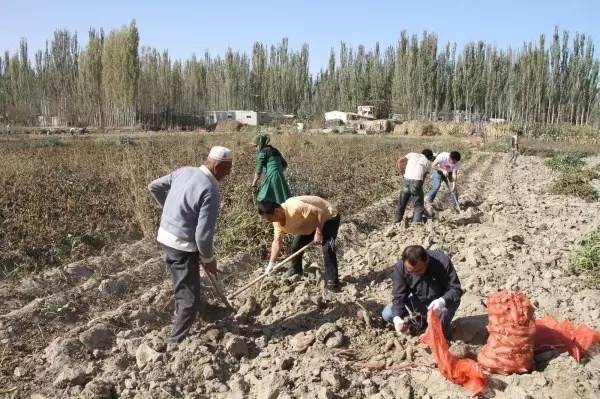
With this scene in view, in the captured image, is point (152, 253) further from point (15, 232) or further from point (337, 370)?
point (337, 370)

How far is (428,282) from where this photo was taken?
382 centimetres

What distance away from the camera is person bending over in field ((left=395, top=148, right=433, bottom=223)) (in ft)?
23.6

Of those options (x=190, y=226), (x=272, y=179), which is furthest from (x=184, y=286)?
(x=272, y=179)

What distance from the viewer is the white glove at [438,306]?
3.61 meters

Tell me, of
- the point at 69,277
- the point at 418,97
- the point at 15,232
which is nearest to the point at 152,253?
the point at 69,277

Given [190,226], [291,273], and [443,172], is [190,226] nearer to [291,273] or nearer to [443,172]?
[291,273]

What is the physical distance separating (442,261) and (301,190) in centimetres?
539

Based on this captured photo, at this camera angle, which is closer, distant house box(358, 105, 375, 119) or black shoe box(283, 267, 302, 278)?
black shoe box(283, 267, 302, 278)

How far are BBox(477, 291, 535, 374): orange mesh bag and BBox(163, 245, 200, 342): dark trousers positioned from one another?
2.00 metres

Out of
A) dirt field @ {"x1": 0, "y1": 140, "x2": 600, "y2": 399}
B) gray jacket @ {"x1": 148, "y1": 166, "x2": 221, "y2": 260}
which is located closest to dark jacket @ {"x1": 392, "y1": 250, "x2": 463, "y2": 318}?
dirt field @ {"x1": 0, "y1": 140, "x2": 600, "y2": 399}

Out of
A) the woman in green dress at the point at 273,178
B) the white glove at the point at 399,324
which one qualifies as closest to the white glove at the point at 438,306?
the white glove at the point at 399,324

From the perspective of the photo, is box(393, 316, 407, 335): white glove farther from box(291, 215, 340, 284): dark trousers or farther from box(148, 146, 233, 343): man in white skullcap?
box(148, 146, 233, 343): man in white skullcap

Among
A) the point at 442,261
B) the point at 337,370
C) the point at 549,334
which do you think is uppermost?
the point at 442,261

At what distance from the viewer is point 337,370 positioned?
352 centimetres
